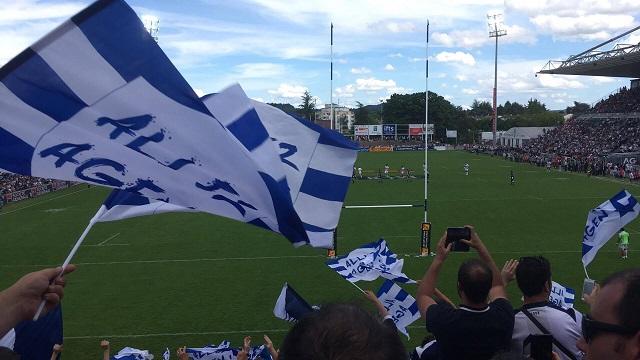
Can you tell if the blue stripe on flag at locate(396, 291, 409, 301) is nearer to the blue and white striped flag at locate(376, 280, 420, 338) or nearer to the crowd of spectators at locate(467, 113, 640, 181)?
Result: the blue and white striped flag at locate(376, 280, 420, 338)

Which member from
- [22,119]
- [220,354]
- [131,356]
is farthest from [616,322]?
[131,356]

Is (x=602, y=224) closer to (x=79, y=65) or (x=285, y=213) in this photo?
(x=285, y=213)

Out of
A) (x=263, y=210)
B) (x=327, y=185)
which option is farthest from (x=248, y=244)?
(x=263, y=210)

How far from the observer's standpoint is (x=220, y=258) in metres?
16.9

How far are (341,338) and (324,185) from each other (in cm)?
415

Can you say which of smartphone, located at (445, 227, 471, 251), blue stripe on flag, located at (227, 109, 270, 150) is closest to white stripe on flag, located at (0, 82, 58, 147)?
blue stripe on flag, located at (227, 109, 270, 150)

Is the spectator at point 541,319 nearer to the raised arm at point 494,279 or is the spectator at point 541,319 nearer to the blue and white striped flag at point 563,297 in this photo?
the raised arm at point 494,279

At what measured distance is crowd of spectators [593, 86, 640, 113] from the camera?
5967 cm

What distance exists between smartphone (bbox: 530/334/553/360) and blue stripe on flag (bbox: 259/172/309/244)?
1.76 metres

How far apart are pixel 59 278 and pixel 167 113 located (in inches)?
54.6

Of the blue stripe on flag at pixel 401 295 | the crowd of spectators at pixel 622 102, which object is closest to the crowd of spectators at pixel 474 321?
the blue stripe on flag at pixel 401 295

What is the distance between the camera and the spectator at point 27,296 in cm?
252

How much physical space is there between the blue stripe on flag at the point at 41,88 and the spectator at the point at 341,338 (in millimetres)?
2708

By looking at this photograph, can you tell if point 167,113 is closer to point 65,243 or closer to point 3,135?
point 3,135
